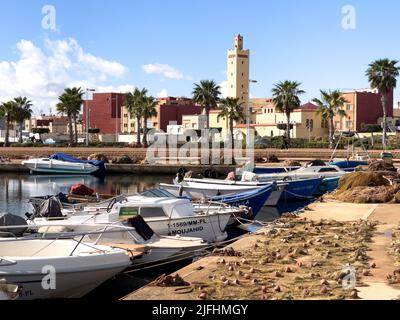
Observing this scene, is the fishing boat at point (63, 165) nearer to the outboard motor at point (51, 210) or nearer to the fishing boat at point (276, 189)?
the fishing boat at point (276, 189)

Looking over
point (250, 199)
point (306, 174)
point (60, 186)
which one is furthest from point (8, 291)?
point (60, 186)

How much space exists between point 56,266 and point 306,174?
97.1 ft

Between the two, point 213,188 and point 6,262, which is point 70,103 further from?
point 6,262

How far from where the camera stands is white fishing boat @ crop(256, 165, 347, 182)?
123 ft

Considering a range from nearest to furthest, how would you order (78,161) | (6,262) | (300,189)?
(6,262)
(300,189)
(78,161)

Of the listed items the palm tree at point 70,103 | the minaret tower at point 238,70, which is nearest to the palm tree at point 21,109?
the palm tree at point 70,103

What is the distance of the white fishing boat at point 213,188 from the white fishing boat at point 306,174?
3.33 m

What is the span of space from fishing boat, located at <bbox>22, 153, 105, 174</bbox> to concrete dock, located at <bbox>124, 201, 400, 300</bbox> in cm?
4644

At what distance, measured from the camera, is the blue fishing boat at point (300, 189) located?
35375mm

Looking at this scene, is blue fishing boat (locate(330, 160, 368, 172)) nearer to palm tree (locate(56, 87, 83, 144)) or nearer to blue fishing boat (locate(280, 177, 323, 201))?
blue fishing boat (locate(280, 177, 323, 201))

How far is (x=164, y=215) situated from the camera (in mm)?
19625

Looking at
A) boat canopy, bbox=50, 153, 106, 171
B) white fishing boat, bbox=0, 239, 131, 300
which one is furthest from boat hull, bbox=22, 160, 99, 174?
white fishing boat, bbox=0, 239, 131, 300
